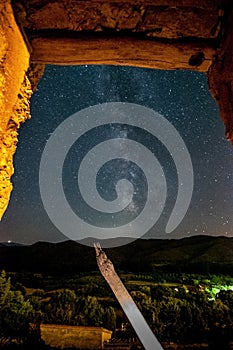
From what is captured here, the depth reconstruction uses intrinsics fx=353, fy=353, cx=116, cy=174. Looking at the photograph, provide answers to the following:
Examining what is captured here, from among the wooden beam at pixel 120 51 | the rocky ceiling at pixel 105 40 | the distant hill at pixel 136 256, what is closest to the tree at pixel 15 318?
the distant hill at pixel 136 256

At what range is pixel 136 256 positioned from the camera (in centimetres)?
2556

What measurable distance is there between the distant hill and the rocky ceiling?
20.5 metres

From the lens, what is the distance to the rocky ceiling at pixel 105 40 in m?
2.19

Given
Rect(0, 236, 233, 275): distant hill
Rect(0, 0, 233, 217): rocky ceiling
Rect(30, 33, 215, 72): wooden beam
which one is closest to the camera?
Rect(0, 0, 233, 217): rocky ceiling

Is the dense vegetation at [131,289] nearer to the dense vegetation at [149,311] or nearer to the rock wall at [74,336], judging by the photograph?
the dense vegetation at [149,311]

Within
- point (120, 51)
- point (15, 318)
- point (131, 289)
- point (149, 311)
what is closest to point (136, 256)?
point (131, 289)

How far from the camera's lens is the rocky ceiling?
219cm

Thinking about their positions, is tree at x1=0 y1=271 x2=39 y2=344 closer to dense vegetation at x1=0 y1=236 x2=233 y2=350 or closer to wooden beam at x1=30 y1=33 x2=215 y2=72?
dense vegetation at x1=0 y1=236 x2=233 y2=350

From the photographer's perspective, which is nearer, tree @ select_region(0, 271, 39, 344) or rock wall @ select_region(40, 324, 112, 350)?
rock wall @ select_region(40, 324, 112, 350)

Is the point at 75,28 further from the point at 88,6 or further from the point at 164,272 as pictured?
the point at 164,272

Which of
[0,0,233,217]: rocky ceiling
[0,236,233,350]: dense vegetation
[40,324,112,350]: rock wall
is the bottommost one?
[40,324,112,350]: rock wall

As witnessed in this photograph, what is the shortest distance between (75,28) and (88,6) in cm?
18

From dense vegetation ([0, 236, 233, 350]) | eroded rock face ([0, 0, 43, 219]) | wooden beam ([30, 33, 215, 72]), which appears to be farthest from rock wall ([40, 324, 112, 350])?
wooden beam ([30, 33, 215, 72])

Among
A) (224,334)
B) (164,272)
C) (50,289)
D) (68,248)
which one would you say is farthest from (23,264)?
(224,334)
